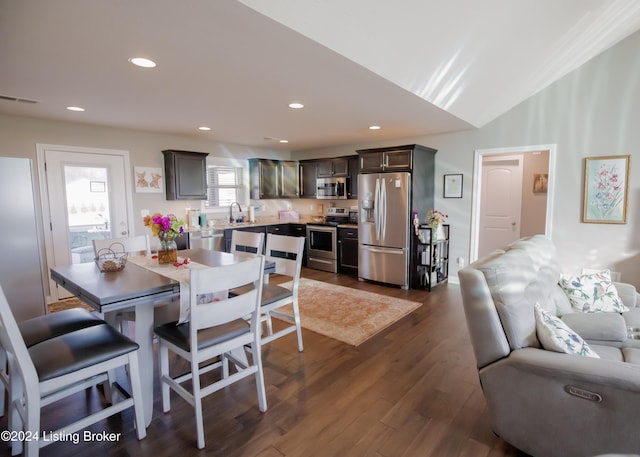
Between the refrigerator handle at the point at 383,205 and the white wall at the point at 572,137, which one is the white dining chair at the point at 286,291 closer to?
the refrigerator handle at the point at 383,205

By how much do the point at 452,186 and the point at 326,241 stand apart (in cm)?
231

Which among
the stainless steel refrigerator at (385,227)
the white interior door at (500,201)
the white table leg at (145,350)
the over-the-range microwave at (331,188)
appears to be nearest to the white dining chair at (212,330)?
the white table leg at (145,350)

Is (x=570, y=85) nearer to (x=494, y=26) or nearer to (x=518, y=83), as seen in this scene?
(x=518, y=83)

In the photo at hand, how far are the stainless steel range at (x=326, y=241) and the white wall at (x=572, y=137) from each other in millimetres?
2187

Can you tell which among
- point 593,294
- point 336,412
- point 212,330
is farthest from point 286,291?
point 593,294

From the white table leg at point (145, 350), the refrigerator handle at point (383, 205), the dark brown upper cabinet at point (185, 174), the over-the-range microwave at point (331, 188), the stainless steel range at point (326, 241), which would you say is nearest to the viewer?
the white table leg at point (145, 350)

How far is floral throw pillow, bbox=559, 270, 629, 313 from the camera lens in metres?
2.55

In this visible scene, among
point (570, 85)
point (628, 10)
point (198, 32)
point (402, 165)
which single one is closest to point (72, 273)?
point (198, 32)

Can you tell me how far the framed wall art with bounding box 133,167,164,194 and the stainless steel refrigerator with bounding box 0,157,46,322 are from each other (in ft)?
6.80

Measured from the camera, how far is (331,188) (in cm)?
630

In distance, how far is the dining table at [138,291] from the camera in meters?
1.88

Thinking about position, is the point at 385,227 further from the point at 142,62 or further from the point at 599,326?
the point at 142,62

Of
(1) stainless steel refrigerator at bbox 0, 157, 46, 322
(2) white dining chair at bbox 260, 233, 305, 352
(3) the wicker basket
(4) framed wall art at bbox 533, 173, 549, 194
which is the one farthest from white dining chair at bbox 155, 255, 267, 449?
(4) framed wall art at bbox 533, 173, 549, 194

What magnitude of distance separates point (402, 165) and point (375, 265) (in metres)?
1.58
